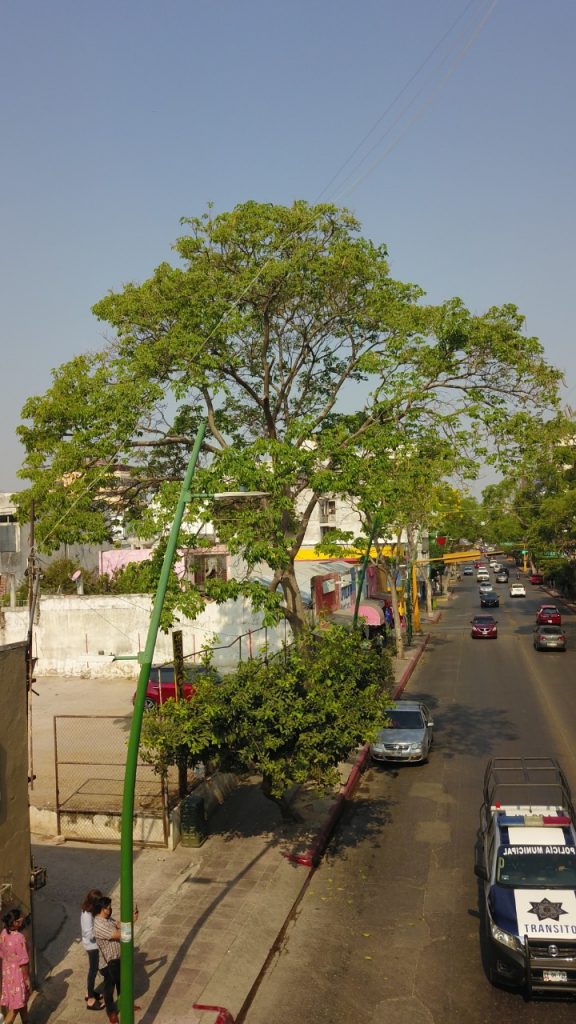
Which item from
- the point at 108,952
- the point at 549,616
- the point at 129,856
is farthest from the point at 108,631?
the point at 549,616

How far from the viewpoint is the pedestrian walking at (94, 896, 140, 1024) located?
1043 centimetres

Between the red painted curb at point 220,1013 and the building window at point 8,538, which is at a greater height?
the building window at point 8,538

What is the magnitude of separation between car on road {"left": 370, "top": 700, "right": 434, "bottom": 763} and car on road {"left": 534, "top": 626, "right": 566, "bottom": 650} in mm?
22833

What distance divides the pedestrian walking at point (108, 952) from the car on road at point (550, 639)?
37.6 meters

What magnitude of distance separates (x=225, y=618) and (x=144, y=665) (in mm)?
25630

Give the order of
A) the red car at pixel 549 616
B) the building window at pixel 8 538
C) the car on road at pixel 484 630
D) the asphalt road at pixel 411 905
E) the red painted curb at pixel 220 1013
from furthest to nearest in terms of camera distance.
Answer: the red car at pixel 549 616, the car on road at pixel 484 630, the building window at pixel 8 538, the asphalt road at pixel 411 905, the red painted curb at pixel 220 1013

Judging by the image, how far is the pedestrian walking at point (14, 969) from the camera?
9781mm

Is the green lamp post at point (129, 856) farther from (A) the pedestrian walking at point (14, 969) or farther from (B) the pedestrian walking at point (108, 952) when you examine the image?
(A) the pedestrian walking at point (14, 969)

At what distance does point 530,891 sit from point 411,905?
9.73ft

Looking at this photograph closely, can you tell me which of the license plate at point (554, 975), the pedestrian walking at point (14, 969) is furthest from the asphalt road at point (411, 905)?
the pedestrian walking at point (14, 969)

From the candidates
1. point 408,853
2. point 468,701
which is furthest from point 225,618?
point 408,853

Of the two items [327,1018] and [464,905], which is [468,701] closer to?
[464,905]

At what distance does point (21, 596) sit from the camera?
4094cm

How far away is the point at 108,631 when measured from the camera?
117 feet
